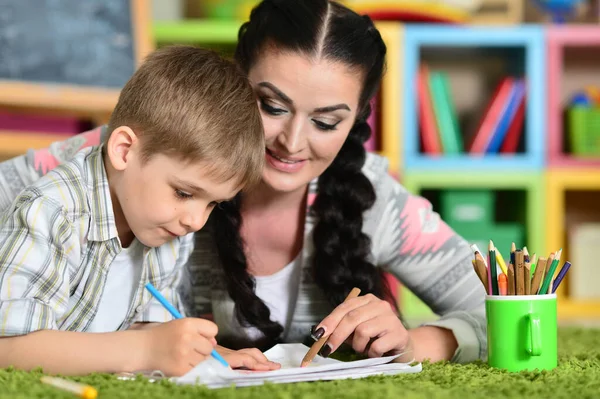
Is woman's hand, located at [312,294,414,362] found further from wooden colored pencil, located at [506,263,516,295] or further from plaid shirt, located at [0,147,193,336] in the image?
plaid shirt, located at [0,147,193,336]

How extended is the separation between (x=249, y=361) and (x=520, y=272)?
38cm

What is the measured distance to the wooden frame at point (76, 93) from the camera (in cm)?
228

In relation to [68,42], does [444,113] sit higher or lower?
lower

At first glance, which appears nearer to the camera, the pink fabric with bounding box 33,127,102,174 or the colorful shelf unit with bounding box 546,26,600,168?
the pink fabric with bounding box 33,127,102,174

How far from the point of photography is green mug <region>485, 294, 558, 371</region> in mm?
1087

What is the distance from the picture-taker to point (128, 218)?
3.85 feet

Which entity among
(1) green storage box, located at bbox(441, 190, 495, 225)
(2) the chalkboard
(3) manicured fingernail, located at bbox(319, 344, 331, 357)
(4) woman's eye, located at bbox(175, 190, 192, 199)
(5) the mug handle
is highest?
(2) the chalkboard

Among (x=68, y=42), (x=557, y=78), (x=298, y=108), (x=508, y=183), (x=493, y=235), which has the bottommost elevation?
(x=493, y=235)

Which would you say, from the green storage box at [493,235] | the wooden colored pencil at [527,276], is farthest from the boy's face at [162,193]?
the green storage box at [493,235]

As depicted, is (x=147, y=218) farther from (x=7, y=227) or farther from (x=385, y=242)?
(x=385, y=242)

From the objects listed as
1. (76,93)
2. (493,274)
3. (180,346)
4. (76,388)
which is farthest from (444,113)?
(76,388)

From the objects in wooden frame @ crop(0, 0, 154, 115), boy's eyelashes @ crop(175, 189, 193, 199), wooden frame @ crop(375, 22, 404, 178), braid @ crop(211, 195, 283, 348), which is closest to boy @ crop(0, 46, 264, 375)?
boy's eyelashes @ crop(175, 189, 193, 199)

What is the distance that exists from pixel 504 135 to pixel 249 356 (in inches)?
79.4

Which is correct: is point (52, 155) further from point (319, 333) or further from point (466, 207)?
point (466, 207)
